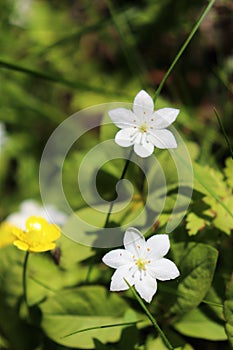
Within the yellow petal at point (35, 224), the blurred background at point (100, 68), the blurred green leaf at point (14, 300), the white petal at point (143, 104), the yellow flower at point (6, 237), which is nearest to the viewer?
the white petal at point (143, 104)

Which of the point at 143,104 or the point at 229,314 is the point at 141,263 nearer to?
the point at 229,314

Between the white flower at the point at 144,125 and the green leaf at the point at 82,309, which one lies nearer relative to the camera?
the white flower at the point at 144,125

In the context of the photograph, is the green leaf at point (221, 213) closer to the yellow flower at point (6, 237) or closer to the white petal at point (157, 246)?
the white petal at point (157, 246)

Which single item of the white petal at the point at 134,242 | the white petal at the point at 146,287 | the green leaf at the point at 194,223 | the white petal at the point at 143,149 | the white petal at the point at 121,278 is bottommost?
the white petal at the point at 146,287

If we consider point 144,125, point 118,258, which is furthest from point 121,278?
point 144,125

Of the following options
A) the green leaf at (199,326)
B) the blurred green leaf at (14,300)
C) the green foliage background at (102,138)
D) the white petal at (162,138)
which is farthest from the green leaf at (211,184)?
the blurred green leaf at (14,300)

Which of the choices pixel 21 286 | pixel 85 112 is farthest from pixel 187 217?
pixel 85 112

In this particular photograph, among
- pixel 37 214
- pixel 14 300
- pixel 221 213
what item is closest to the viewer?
pixel 221 213

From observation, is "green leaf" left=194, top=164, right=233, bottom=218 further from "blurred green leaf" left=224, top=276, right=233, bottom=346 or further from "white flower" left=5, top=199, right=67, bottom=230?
"white flower" left=5, top=199, right=67, bottom=230
